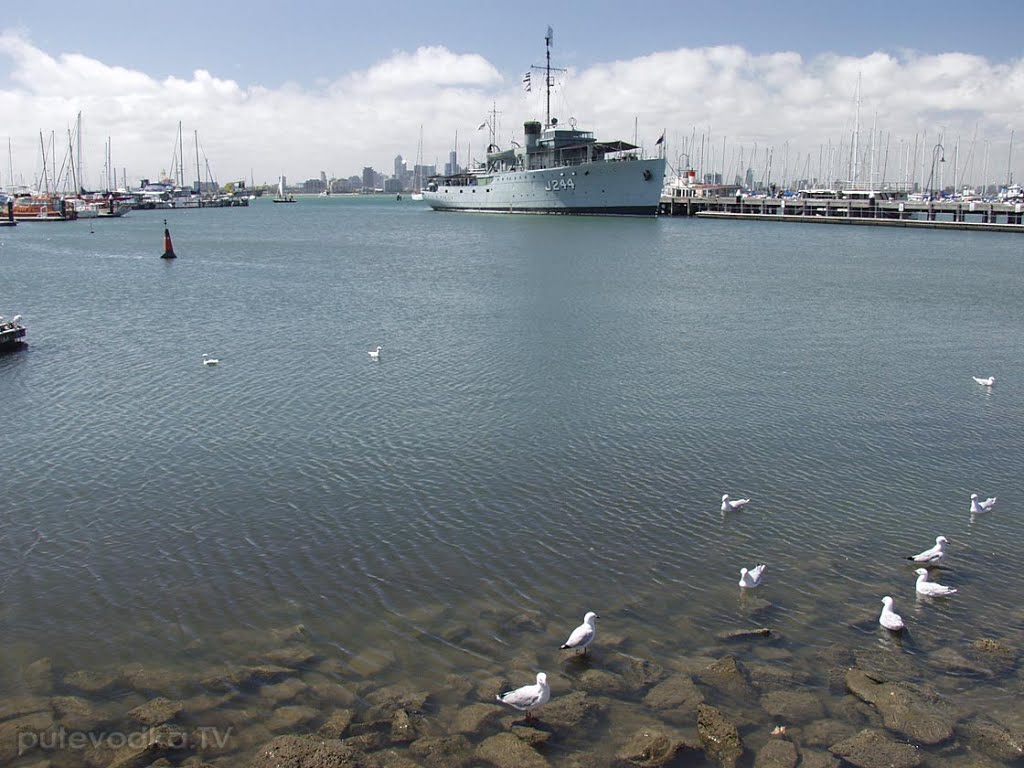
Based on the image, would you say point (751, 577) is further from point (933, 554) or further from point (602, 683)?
point (602, 683)

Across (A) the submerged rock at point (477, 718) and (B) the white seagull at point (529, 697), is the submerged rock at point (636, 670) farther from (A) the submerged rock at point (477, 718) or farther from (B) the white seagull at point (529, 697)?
(A) the submerged rock at point (477, 718)

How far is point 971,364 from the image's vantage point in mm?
25266

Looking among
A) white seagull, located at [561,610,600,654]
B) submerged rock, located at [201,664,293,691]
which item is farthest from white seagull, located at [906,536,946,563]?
submerged rock, located at [201,664,293,691]

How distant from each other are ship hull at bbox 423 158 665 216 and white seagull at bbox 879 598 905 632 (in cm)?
9027

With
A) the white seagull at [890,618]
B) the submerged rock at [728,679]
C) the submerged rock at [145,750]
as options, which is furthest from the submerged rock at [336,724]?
the white seagull at [890,618]

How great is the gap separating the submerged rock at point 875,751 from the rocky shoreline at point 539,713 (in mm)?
16

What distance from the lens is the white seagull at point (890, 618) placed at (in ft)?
34.3

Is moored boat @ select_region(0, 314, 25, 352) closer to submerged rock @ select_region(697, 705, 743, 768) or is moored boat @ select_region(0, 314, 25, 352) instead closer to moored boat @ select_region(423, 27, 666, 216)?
submerged rock @ select_region(697, 705, 743, 768)

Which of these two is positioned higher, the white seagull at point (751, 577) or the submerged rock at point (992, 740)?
the white seagull at point (751, 577)

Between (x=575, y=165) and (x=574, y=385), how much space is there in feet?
267

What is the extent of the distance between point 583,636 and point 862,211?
4299 inches

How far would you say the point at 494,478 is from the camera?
1555 centimetres

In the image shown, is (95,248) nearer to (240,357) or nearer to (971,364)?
(240,357)

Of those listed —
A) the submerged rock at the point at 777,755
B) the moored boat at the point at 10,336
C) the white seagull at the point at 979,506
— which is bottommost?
the submerged rock at the point at 777,755
